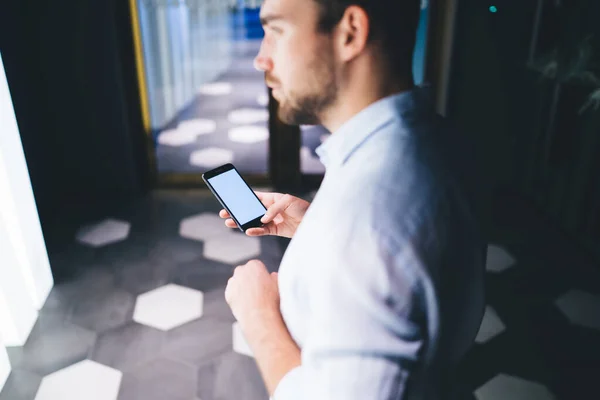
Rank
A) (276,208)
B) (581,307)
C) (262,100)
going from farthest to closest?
(262,100), (581,307), (276,208)

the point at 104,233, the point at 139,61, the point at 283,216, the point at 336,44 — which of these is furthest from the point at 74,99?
the point at 336,44

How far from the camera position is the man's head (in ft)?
2.00

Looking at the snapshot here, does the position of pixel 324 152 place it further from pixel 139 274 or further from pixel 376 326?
pixel 139 274

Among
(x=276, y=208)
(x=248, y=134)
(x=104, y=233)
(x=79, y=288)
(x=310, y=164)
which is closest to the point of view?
(x=276, y=208)

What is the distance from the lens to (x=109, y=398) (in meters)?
1.78

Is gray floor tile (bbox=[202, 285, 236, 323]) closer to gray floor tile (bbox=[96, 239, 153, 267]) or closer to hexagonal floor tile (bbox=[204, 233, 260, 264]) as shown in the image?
hexagonal floor tile (bbox=[204, 233, 260, 264])

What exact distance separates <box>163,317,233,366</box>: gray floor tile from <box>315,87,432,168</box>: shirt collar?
1546 mm

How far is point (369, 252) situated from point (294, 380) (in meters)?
0.21

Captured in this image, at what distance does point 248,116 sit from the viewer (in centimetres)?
486

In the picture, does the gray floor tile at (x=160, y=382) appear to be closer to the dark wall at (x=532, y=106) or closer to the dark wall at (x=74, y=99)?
the dark wall at (x=74, y=99)

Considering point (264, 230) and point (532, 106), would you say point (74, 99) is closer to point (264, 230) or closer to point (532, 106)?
point (264, 230)

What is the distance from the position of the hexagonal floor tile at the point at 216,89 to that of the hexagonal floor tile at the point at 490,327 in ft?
13.6

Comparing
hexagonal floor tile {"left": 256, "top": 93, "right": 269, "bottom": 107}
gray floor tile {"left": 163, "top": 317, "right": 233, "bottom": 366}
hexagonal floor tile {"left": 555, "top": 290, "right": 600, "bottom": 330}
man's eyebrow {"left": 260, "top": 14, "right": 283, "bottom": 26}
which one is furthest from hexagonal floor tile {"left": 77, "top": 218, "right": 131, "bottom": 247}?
hexagonal floor tile {"left": 256, "top": 93, "right": 269, "bottom": 107}

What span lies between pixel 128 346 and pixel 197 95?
152 inches
